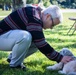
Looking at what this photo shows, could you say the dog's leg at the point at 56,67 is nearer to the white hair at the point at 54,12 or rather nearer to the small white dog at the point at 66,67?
the small white dog at the point at 66,67

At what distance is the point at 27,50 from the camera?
5.12m

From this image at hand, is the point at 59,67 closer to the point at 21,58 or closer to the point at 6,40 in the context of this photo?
the point at 21,58

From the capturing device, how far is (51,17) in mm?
4766

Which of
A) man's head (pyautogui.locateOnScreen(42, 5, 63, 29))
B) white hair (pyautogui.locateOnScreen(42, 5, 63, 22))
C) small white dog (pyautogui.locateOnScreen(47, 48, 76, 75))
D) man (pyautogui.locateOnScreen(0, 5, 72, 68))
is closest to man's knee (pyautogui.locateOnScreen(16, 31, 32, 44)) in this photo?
man (pyautogui.locateOnScreen(0, 5, 72, 68))

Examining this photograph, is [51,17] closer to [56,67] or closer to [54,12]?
[54,12]

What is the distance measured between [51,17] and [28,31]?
474 millimetres

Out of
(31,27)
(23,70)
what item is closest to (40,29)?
(31,27)

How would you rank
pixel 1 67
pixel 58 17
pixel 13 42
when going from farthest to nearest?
pixel 1 67, pixel 13 42, pixel 58 17

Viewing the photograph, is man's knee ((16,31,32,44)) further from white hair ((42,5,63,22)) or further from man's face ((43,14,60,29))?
white hair ((42,5,63,22))

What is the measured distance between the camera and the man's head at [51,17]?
4758 millimetres

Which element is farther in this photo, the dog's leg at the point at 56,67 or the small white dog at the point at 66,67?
the dog's leg at the point at 56,67

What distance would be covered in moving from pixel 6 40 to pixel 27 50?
0.38 m

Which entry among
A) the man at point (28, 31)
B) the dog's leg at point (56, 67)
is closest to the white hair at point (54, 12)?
the man at point (28, 31)

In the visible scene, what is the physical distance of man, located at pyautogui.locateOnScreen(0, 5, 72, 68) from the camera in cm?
480
